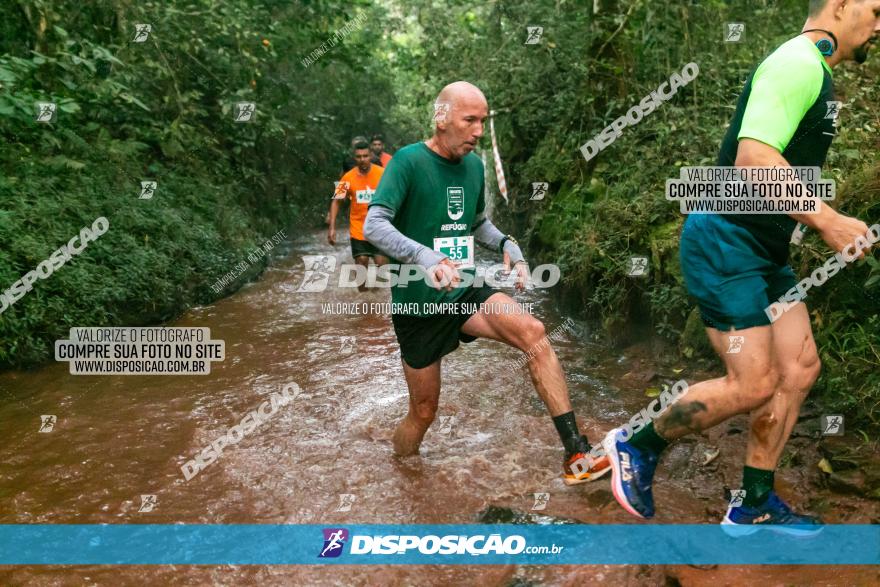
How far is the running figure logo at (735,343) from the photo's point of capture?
3.06 m

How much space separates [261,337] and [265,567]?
4.66m

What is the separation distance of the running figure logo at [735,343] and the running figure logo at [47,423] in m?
4.74

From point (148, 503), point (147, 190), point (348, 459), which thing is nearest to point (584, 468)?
point (348, 459)

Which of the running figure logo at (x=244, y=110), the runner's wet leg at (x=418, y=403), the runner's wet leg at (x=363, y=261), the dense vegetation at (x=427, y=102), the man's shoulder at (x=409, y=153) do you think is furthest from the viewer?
the running figure logo at (x=244, y=110)

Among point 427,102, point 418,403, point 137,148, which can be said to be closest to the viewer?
point 418,403

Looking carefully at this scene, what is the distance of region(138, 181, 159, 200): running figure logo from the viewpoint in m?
9.60

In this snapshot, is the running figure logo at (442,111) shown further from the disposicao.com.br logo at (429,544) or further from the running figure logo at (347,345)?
the running figure logo at (347,345)

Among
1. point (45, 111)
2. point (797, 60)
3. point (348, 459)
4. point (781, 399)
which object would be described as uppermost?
point (45, 111)

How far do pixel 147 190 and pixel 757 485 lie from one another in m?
8.61

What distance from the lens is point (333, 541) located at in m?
3.85

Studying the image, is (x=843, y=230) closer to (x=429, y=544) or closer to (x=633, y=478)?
(x=633, y=478)

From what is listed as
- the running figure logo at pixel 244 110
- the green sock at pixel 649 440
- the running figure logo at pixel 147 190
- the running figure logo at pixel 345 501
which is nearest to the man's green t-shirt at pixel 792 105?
the green sock at pixel 649 440

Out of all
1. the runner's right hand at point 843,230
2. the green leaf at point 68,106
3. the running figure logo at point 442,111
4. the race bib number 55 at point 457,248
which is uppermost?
the green leaf at point 68,106

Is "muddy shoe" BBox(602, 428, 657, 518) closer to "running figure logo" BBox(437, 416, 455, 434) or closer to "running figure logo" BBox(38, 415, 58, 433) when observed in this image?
"running figure logo" BBox(437, 416, 455, 434)
